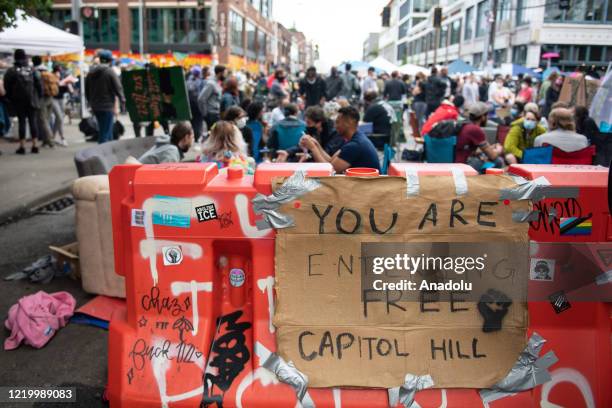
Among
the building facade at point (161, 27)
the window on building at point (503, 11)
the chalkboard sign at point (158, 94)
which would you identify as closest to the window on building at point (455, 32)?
the window on building at point (503, 11)

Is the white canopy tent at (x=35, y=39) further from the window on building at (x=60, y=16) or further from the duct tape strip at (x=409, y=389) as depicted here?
the window on building at (x=60, y=16)

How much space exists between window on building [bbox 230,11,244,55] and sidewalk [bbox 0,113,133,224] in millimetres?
47254

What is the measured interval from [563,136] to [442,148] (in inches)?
83.3

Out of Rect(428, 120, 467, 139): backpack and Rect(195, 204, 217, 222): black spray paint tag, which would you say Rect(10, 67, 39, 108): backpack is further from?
Rect(195, 204, 217, 222): black spray paint tag

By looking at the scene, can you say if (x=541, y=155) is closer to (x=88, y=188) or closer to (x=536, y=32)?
(x=88, y=188)

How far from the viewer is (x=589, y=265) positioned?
277 centimetres

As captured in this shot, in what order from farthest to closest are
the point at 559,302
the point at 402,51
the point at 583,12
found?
the point at 402,51 → the point at 583,12 → the point at 559,302

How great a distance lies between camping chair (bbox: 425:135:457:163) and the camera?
28.3 feet

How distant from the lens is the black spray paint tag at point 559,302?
2791 mm

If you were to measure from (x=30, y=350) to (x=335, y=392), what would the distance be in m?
2.38

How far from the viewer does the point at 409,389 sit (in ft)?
8.84

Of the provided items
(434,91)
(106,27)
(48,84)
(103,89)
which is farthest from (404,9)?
(103,89)

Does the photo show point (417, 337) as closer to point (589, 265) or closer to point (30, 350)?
point (589, 265)

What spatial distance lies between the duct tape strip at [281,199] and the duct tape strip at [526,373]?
4.14 ft
